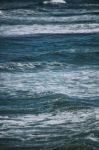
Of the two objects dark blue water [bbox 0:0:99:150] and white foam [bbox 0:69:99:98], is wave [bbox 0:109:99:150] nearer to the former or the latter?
dark blue water [bbox 0:0:99:150]

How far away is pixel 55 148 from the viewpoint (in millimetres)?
7750

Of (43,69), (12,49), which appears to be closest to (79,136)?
(43,69)

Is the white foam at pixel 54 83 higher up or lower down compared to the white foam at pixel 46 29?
higher up

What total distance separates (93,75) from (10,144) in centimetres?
580

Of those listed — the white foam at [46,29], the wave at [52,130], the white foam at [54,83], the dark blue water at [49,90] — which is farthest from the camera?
the white foam at [46,29]

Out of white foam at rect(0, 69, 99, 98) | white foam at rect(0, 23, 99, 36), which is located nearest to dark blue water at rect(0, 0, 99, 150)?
white foam at rect(0, 69, 99, 98)

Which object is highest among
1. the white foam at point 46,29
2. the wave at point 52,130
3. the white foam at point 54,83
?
the wave at point 52,130

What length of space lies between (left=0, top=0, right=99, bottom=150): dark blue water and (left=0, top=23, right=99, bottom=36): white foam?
16cm

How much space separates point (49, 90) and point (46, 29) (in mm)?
15266

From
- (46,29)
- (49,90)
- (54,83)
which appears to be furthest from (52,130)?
(46,29)

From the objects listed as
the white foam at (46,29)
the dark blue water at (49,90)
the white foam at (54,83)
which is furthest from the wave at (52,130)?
A: the white foam at (46,29)

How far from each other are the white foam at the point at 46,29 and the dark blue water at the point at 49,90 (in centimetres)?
16

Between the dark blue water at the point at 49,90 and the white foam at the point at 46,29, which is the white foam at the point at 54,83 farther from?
the white foam at the point at 46,29

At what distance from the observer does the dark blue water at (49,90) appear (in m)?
8.21
